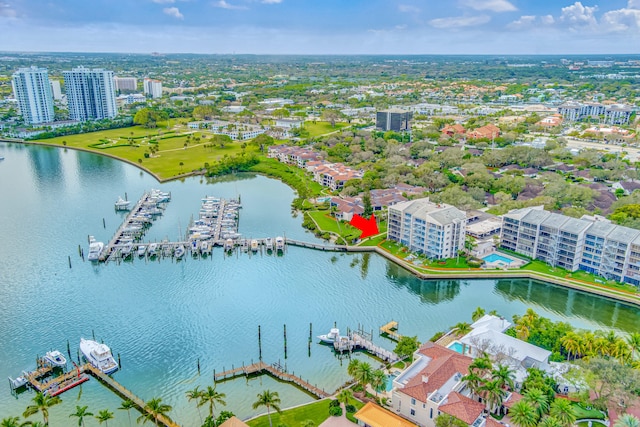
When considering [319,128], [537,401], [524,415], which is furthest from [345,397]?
[319,128]

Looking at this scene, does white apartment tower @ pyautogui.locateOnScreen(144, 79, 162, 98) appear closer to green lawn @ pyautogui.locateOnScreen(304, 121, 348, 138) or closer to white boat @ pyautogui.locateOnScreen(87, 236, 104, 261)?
green lawn @ pyautogui.locateOnScreen(304, 121, 348, 138)

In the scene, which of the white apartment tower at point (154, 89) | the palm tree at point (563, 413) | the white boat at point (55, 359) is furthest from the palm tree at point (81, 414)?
the white apartment tower at point (154, 89)

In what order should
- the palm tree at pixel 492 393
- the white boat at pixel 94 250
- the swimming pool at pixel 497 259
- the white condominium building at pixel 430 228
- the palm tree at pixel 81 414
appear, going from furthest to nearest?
the white boat at pixel 94 250, the swimming pool at pixel 497 259, the white condominium building at pixel 430 228, the palm tree at pixel 81 414, the palm tree at pixel 492 393

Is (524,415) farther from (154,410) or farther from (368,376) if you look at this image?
(154,410)

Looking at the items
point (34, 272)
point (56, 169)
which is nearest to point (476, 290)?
point (34, 272)

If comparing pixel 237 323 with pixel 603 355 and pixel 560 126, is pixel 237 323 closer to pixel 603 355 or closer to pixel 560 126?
pixel 603 355

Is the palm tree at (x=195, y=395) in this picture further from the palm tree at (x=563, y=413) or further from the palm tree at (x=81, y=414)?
the palm tree at (x=563, y=413)

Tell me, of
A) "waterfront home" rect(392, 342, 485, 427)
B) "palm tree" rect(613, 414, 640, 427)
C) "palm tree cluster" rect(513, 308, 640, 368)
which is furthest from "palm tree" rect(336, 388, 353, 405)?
"palm tree cluster" rect(513, 308, 640, 368)
